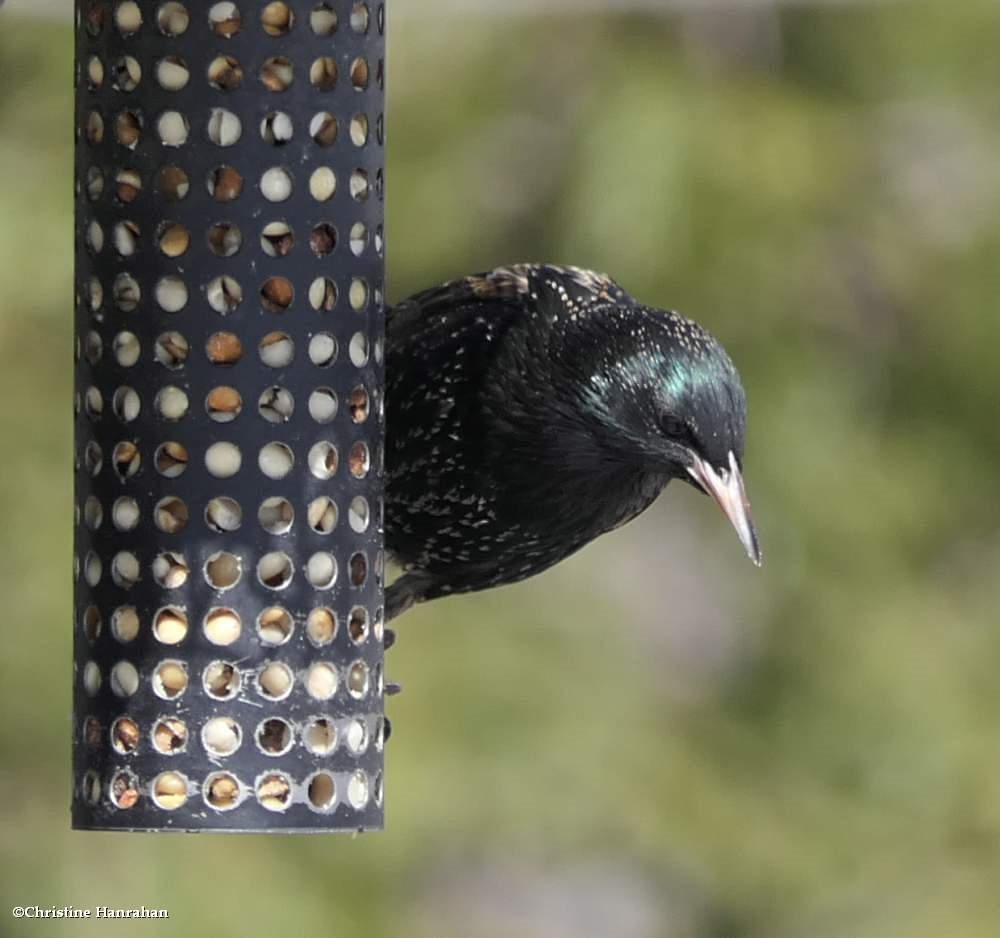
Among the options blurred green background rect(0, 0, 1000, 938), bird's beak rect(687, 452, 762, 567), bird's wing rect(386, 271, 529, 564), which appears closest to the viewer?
bird's beak rect(687, 452, 762, 567)

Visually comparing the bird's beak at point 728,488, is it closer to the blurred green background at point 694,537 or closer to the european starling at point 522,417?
the european starling at point 522,417

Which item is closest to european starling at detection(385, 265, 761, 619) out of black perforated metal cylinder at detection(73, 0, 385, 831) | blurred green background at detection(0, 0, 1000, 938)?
black perforated metal cylinder at detection(73, 0, 385, 831)

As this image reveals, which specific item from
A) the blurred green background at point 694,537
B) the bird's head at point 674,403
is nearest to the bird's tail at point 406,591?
the bird's head at point 674,403

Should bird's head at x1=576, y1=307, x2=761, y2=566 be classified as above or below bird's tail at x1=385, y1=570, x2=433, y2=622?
above

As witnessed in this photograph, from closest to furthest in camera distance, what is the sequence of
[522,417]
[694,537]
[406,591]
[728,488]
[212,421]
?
[212,421]
[728,488]
[522,417]
[406,591]
[694,537]

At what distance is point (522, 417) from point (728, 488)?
0.60 metres

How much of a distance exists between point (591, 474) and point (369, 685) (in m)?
0.89

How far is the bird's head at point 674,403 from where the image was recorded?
420 cm

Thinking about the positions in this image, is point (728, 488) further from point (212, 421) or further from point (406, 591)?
point (406, 591)

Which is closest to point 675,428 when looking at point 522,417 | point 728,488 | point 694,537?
point 728,488

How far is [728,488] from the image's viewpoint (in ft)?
13.7

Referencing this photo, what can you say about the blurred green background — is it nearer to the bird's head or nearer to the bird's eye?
the bird's head

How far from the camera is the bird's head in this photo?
420 centimetres

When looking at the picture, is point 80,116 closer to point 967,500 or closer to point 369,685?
point 369,685
